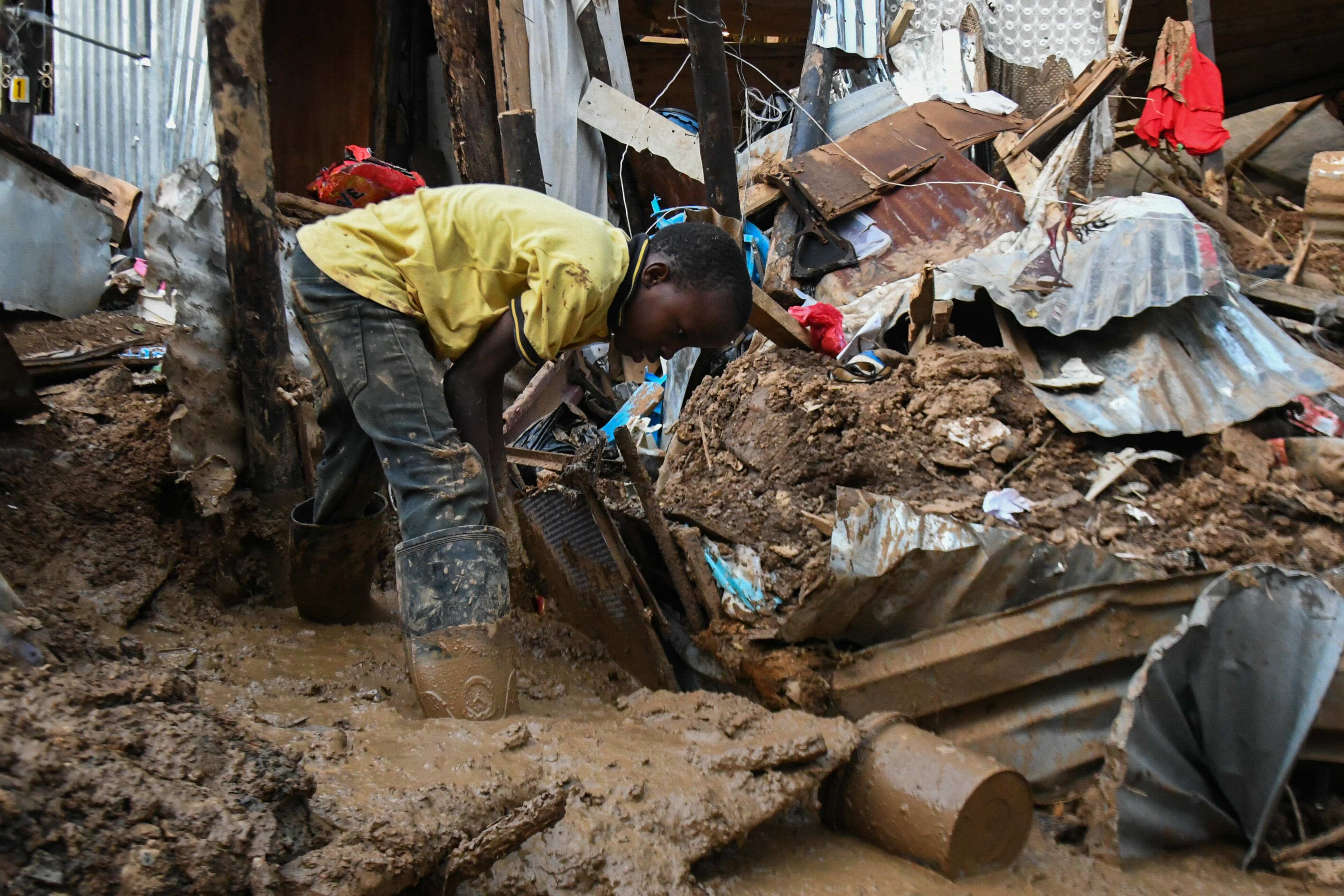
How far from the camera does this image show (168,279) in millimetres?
2631

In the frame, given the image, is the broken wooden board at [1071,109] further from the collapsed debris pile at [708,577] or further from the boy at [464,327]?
the boy at [464,327]

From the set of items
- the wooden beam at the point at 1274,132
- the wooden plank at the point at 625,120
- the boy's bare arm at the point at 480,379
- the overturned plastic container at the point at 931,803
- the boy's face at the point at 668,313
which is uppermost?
the wooden beam at the point at 1274,132

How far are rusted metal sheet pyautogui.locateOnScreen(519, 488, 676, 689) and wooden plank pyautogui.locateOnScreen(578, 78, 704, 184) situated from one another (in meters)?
3.42

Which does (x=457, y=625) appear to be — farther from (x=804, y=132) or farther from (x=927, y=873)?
(x=804, y=132)

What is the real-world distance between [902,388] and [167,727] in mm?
2743

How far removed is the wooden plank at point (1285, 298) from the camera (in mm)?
4293

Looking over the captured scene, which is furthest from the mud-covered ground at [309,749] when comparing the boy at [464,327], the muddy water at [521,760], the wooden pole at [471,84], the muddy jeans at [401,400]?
the wooden pole at [471,84]

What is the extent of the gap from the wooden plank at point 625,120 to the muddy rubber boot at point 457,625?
13.9 ft

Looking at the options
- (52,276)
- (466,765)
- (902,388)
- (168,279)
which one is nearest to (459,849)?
(466,765)

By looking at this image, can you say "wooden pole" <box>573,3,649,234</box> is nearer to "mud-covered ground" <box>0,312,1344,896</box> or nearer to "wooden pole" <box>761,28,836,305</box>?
"wooden pole" <box>761,28,836,305</box>

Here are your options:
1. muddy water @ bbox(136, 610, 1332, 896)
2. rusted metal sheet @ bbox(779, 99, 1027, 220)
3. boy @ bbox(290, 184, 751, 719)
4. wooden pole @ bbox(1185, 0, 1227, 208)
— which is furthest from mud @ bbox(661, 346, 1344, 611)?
wooden pole @ bbox(1185, 0, 1227, 208)

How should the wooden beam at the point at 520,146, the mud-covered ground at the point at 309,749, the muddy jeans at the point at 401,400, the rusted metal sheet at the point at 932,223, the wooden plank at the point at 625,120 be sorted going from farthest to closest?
the wooden plank at the point at 625,120, the rusted metal sheet at the point at 932,223, the wooden beam at the point at 520,146, the muddy jeans at the point at 401,400, the mud-covered ground at the point at 309,749

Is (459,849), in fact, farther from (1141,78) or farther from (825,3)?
(1141,78)

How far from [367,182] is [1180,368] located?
3137 mm
